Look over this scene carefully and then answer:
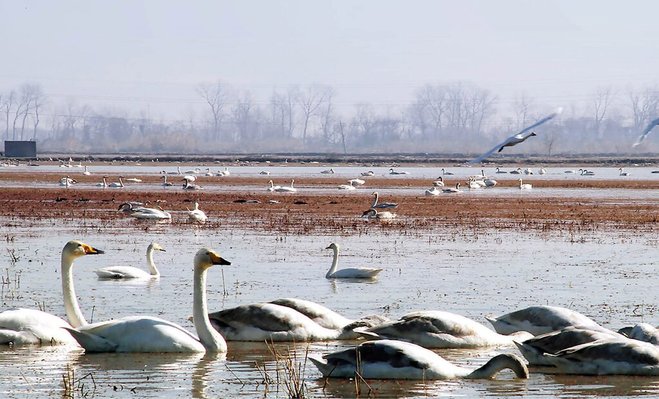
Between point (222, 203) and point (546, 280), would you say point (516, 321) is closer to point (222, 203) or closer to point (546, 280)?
point (546, 280)

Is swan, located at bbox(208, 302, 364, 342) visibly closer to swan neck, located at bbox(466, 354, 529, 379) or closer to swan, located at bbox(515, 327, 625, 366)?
swan, located at bbox(515, 327, 625, 366)

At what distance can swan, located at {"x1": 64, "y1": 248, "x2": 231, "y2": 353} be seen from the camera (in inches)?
426

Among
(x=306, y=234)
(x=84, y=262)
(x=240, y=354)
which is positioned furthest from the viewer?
(x=306, y=234)

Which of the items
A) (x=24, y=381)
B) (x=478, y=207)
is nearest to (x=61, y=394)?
(x=24, y=381)

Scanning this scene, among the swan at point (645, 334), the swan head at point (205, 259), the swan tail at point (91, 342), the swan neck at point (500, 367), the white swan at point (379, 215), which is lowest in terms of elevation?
the white swan at point (379, 215)

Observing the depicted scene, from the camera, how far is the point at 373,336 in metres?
11.1

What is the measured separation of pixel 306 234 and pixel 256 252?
4.52 metres

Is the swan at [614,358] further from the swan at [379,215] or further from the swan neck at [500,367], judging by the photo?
the swan at [379,215]

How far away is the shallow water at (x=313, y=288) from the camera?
952 cm

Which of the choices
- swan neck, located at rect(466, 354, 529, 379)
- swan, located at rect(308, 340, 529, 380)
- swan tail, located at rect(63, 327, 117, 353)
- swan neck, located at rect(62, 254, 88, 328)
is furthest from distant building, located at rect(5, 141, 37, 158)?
swan neck, located at rect(466, 354, 529, 379)

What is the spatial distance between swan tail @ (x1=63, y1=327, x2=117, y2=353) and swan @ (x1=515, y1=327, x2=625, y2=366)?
342cm

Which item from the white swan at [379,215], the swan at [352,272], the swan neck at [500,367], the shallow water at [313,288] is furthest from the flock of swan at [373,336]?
the white swan at [379,215]

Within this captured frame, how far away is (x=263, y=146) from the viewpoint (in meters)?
Result: 200

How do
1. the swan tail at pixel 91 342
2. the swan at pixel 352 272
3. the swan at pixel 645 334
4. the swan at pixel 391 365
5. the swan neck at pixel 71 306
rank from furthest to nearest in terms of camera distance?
1. the swan at pixel 352 272
2. the swan neck at pixel 71 306
3. the swan tail at pixel 91 342
4. the swan at pixel 645 334
5. the swan at pixel 391 365
